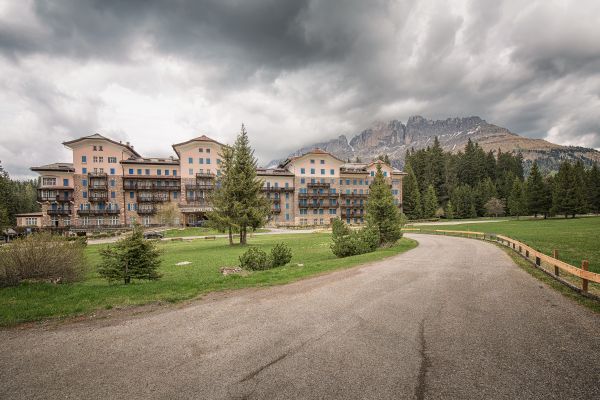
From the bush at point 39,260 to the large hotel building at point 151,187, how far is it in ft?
170

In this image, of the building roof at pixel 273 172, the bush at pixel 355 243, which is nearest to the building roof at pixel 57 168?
the building roof at pixel 273 172

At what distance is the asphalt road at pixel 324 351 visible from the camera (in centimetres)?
438

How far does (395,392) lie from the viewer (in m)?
4.23

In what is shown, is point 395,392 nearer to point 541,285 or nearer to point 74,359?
point 74,359

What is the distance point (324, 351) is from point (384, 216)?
71.2 ft

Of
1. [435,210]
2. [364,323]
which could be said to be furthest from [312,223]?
[364,323]

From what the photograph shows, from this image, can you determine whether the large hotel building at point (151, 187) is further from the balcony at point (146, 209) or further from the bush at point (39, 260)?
the bush at point (39, 260)

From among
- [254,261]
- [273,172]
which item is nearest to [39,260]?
[254,261]

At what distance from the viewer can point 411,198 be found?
8450 cm

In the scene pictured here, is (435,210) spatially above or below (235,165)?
below

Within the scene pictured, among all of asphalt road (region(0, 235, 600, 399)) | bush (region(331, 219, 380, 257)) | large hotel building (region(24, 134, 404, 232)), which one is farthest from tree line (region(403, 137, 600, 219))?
asphalt road (region(0, 235, 600, 399))

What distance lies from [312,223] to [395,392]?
235 feet

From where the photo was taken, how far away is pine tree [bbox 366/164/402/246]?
25353 millimetres

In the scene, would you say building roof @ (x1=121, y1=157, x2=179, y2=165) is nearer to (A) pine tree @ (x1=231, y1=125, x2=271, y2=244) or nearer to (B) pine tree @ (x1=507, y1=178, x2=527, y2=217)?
(A) pine tree @ (x1=231, y1=125, x2=271, y2=244)
